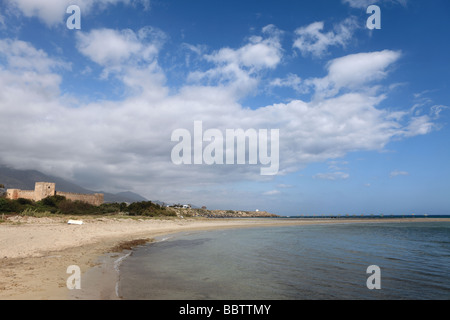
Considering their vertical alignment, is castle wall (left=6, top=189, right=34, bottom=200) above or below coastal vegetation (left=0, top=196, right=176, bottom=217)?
above

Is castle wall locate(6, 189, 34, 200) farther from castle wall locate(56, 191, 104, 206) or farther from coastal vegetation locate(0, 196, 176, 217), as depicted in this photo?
coastal vegetation locate(0, 196, 176, 217)

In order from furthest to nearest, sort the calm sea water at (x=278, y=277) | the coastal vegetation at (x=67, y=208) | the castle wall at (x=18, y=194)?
the castle wall at (x=18, y=194) < the coastal vegetation at (x=67, y=208) < the calm sea water at (x=278, y=277)

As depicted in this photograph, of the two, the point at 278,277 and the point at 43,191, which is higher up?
the point at 43,191

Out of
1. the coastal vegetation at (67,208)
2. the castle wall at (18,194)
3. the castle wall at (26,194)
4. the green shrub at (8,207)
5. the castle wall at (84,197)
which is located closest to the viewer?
the green shrub at (8,207)

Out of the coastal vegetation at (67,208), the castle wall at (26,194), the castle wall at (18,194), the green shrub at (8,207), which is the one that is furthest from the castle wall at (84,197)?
the green shrub at (8,207)

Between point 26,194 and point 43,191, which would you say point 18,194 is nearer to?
point 26,194

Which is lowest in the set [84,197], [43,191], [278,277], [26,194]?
[278,277]

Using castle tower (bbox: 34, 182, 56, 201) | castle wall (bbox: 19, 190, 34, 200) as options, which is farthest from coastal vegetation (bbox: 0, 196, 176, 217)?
castle wall (bbox: 19, 190, 34, 200)

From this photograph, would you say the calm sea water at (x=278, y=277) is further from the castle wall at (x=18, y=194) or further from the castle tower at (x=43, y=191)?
the castle wall at (x=18, y=194)

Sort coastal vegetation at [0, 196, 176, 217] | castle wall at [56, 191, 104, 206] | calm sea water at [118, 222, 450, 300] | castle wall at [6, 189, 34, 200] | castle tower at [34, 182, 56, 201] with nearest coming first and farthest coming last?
calm sea water at [118, 222, 450, 300] → coastal vegetation at [0, 196, 176, 217] → castle wall at [6, 189, 34, 200] → castle tower at [34, 182, 56, 201] → castle wall at [56, 191, 104, 206]

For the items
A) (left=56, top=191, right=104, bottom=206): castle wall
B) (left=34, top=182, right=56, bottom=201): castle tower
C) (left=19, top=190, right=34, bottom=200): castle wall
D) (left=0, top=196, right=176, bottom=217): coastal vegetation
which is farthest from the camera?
(left=56, top=191, right=104, bottom=206): castle wall

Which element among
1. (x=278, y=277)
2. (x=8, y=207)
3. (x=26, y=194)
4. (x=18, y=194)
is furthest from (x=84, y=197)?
(x=278, y=277)

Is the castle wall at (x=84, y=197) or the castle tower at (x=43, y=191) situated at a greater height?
the castle tower at (x=43, y=191)
